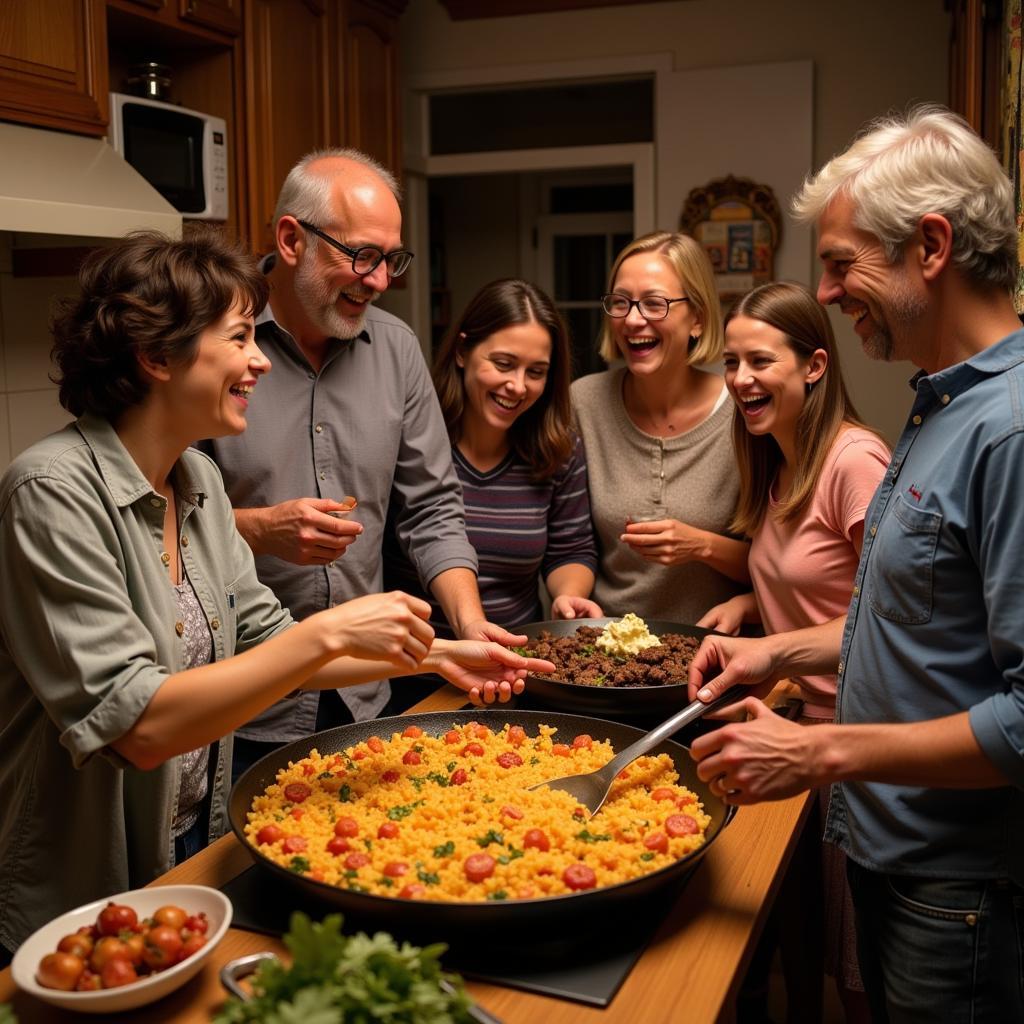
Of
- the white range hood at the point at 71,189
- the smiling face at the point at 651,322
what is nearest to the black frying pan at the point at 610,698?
the smiling face at the point at 651,322

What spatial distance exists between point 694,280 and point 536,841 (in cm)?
168

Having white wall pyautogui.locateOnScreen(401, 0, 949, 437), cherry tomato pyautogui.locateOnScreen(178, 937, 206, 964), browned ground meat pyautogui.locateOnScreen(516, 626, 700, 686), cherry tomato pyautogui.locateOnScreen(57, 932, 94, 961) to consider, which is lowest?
cherry tomato pyautogui.locateOnScreen(178, 937, 206, 964)

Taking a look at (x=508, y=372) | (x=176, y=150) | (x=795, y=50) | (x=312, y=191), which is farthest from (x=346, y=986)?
(x=795, y=50)

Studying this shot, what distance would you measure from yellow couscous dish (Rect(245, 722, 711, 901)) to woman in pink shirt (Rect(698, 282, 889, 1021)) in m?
0.67

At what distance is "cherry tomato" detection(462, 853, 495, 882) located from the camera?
1.29 metres

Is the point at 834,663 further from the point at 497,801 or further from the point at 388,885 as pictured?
the point at 388,885

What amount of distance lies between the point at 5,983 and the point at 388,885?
43cm

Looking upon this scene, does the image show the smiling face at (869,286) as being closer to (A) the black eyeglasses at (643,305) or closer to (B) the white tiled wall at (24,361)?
(A) the black eyeglasses at (643,305)

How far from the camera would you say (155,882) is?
1.42 metres

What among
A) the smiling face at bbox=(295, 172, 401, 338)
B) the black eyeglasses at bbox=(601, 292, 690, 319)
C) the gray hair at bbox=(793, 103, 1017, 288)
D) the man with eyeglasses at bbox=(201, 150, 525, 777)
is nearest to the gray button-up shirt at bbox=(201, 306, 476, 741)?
the man with eyeglasses at bbox=(201, 150, 525, 777)

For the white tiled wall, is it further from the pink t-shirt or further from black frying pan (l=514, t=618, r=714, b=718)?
the pink t-shirt

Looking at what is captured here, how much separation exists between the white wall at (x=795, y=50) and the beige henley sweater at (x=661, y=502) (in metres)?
2.17

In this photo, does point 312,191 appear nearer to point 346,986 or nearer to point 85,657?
point 85,657

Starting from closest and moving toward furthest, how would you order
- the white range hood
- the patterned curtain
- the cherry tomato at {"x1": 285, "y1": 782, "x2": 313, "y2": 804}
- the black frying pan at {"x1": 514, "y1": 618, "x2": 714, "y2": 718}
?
the cherry tomato at {"x1": 285, "y1": 782, "x2": 313, "y2": 804} < the black frying pan at {"x1": 514, "y1": 618, "x2": 714, "y2": 718} < the patterned curtain < the white range hood
